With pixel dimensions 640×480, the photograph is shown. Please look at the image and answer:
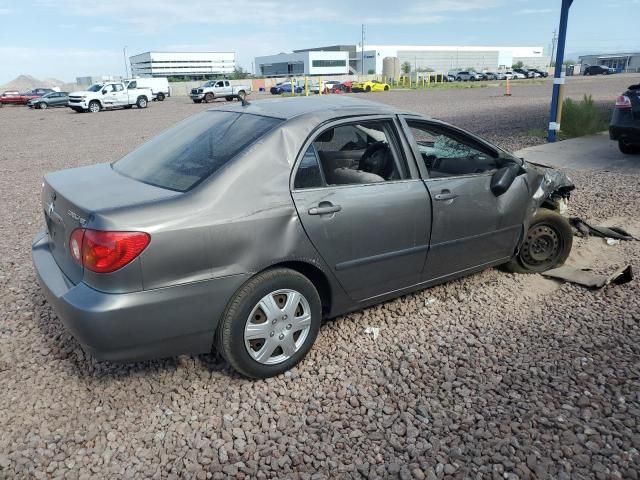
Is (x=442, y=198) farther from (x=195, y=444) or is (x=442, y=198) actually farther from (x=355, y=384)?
(x=195, y=444)

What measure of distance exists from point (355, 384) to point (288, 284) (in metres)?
0.75

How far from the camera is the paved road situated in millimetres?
8992

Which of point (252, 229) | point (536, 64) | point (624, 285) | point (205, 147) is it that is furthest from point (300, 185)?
point (536, 64)

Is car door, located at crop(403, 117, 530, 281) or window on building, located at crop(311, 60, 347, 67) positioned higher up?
window on building, located at crop(311, 60, 347, 67)

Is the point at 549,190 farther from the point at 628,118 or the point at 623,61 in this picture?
the point at 623,61

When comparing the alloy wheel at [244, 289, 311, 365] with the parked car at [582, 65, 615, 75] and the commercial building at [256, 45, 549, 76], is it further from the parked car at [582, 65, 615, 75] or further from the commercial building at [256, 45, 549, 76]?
the commercial building at [256, 45, 549, 76]

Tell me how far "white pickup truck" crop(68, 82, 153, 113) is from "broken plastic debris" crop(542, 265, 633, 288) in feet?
105

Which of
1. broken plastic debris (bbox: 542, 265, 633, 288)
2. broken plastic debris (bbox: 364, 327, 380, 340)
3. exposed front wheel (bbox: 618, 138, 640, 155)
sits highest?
exposed front wheel (bbox: 618, 138, 640, 155)

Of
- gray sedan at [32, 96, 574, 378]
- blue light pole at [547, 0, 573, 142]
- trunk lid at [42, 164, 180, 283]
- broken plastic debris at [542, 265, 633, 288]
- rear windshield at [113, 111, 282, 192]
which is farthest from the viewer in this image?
blue light pole at [547, 0, 573, 142]

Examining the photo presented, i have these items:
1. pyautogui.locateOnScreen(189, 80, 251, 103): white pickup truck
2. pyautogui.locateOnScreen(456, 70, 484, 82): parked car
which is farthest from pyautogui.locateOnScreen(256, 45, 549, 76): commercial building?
pyautogui.locateOnScreen(189, 80, 251, 103): white pickup truck

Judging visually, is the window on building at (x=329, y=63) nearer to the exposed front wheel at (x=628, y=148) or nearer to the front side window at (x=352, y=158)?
the exposed front wheel at (x=628, y=148)

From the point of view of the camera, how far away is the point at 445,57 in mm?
131875

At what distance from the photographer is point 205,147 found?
327cm

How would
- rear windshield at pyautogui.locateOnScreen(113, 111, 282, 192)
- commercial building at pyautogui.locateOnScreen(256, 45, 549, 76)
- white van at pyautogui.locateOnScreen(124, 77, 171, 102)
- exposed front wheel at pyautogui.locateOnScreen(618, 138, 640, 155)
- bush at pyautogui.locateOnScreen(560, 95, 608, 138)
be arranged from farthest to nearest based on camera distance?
commercial building at pyautogui.locateOnScreen(256, 45, 549, 76)
white van at pyautogui.locateOnScreen(124, 77, 171, 102)
bush at pyautogui.locateOnScreen(560, 95, 608, 138)
exposed front wheel at pyautogui.locateOnScreen(618, 138, 640, 155)
rear windshield at pyautogui.locateOnScreen(113, 111, 282, 192)
